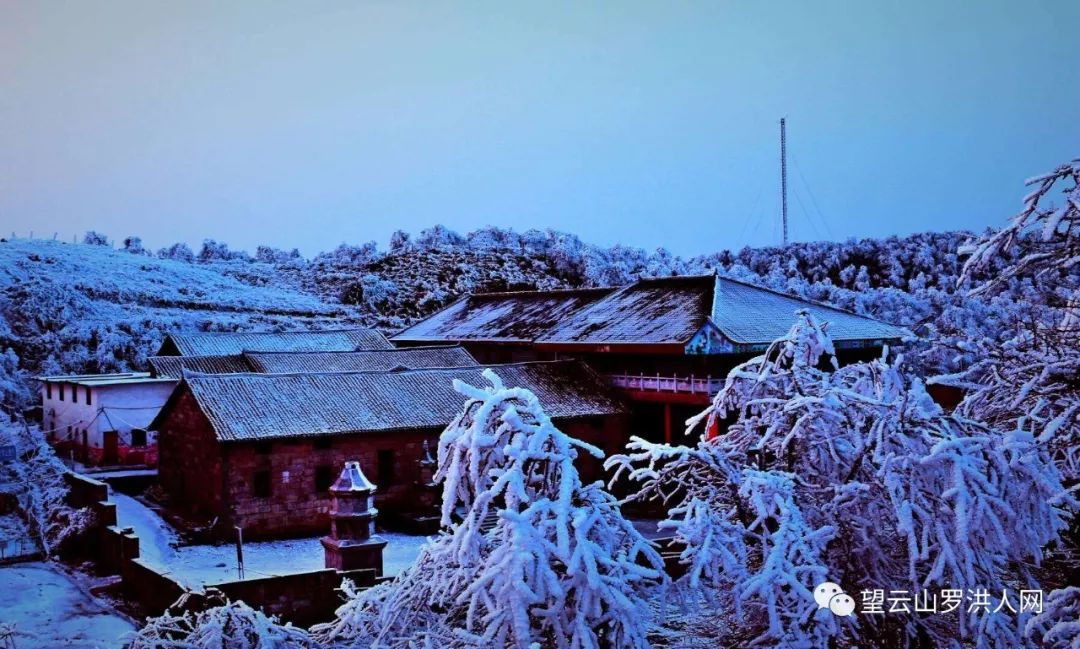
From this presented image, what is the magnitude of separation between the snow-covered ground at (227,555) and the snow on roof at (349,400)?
2.57 m

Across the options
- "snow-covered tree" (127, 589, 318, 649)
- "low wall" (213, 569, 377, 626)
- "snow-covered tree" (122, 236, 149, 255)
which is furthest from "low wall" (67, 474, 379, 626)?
"snow-covered tree" (122, 236, 149, 255)

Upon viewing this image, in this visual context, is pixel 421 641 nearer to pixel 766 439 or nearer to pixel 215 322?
pixel 766 439

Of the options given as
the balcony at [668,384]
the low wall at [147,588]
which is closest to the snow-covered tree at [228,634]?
the low wall at [147,588]

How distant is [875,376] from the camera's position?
10430 millimetres

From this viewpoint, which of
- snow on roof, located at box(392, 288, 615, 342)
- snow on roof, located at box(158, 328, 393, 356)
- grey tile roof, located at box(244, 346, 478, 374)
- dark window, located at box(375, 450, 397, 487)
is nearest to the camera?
dark window, located at box(375, 450, 397, 487)

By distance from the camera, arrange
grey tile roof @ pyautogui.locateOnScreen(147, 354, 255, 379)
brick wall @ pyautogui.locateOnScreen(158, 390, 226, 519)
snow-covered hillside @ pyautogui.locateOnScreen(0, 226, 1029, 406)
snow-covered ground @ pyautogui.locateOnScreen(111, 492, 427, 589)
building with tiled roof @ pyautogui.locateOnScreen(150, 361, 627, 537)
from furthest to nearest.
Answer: snow-covered hillside @ pyautogui.locateOnScreen(0, 226, 1029, 406), grey tile roof @ pyautogui.locateOnScreen(147, 354, 255, 379), brick wall @ pyautogui.locateOnScreen(158, 390, 226, 519), building with tiled roof @ pyautogui.locateOnScreen(150, 361, 627, 537), snow-covered ground @ pyautogui.locateOnScreen(111, 492, 427, 589)

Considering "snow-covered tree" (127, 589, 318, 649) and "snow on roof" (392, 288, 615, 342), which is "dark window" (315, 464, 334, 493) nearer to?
"snow on roof" (392, 288, 615, 342)

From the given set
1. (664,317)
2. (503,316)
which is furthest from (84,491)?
(503,316)

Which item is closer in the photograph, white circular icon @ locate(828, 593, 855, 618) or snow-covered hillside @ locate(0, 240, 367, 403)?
white circular icon @ locate(828, 593, 855, 618)

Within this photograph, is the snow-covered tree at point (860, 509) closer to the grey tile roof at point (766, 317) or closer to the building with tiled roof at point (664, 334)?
the building with tiled roof at point (664, 334)

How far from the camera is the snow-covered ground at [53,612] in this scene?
1656 centimetres

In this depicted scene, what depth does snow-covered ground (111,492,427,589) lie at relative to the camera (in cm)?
1856

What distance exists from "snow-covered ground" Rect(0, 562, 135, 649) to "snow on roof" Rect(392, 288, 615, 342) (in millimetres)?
18087

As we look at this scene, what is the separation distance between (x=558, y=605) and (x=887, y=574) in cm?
372
